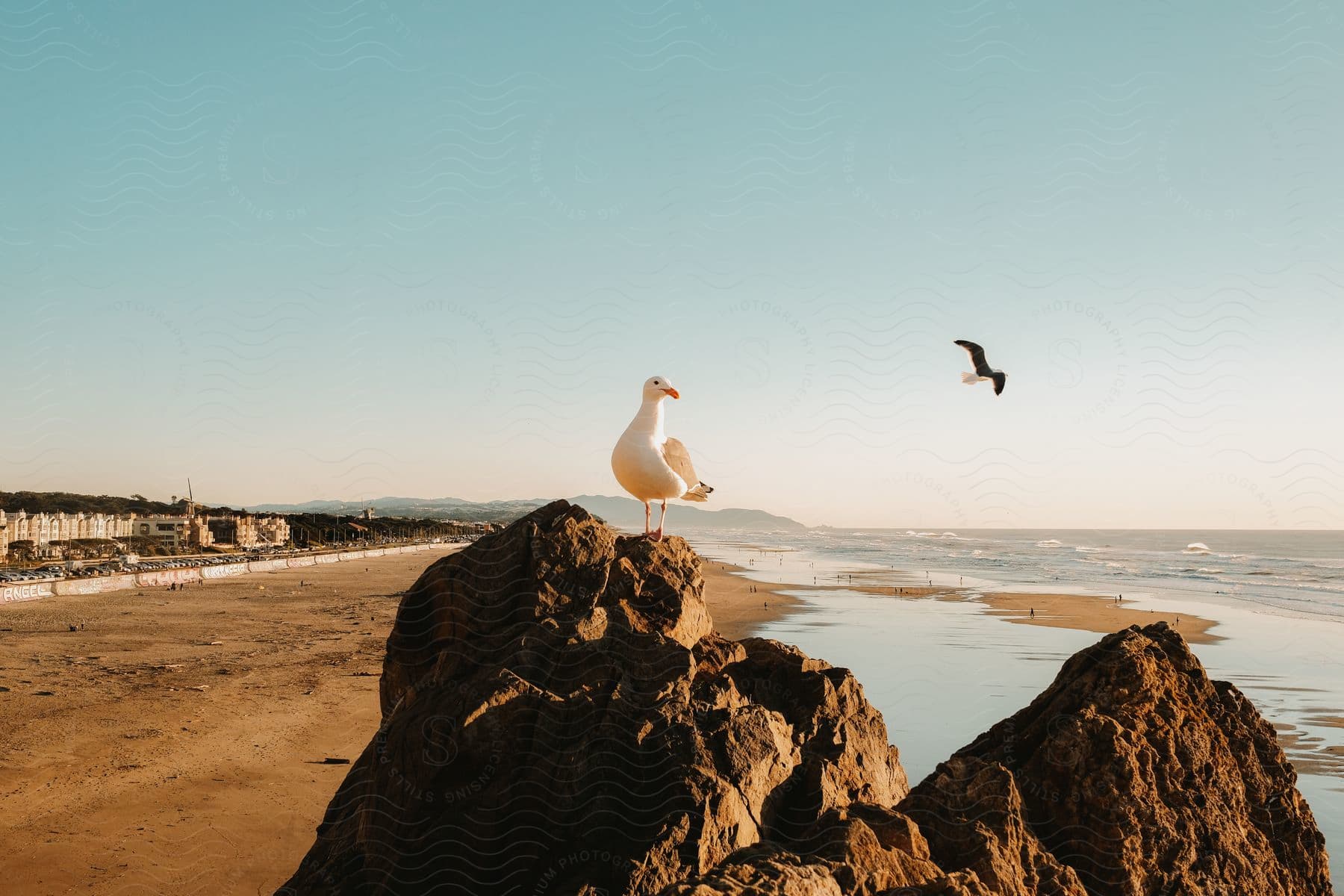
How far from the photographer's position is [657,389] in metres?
7.47

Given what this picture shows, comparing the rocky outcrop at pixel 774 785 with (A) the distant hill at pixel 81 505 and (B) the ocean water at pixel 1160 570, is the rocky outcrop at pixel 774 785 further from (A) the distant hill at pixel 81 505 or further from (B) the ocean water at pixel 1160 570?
(A) the distant hill at pixel 81 505

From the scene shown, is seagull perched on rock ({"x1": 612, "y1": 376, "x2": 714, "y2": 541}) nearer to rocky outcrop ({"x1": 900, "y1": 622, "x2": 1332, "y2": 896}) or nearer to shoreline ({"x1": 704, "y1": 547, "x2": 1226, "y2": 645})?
rocky outcrop ({"x1": 900, "y1": 622, "x2": 1332, "y2": 896})

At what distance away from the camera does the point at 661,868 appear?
3.62m

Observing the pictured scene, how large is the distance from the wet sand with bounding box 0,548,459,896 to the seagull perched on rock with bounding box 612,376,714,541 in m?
5.47

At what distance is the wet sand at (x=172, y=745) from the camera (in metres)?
9.11

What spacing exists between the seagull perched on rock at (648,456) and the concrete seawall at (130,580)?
3863cm

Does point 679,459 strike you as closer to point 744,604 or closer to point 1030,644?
point 1030,644

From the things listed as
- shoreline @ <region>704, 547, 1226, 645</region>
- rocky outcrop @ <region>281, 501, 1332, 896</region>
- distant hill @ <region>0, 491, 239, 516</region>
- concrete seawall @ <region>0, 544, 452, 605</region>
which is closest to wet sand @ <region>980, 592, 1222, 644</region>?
shoreline @ <region>704, 547, 1226, 645</region>

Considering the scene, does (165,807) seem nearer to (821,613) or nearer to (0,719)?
(0,719)

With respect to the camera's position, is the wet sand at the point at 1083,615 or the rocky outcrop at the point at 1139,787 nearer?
the rocky outcrop at the point at 1139,787

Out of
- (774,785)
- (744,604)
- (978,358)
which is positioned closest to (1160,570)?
(744,604)

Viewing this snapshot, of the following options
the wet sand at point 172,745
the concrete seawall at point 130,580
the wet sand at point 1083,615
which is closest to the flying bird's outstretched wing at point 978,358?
the wet sand at point 172,745

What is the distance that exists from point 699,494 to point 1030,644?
19.2 meters

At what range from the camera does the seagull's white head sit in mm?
7473
